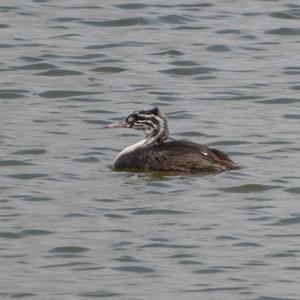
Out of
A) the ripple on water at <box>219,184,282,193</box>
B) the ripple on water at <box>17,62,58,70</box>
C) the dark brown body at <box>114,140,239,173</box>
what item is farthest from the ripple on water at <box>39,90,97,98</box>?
the ripple on water at <box>219,184,282,193</box>

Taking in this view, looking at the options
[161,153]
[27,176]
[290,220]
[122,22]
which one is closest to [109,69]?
[122,22]

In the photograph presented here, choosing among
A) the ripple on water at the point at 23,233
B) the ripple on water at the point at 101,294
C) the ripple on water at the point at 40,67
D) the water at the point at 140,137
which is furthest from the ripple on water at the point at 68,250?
the ripple on water at the point at 40,67

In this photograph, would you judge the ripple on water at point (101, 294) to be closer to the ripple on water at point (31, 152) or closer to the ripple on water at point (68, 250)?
the ripple on water at point (68, 250)

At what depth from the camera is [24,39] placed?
80.2ft

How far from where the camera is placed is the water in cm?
1411

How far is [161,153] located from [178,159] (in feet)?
0.82

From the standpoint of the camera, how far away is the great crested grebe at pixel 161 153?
1777cm

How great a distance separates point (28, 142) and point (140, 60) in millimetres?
4733

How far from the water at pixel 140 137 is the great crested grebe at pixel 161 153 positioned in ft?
0.53

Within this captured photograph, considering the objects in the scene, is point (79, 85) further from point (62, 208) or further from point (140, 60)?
point (62, 208)

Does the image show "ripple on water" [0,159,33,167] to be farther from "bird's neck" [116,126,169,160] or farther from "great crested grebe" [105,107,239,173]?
"bird's neck" [116,126,169,160]

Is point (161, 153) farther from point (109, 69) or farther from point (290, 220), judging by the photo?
point (109, 69)

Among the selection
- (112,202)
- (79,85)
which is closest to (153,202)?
(112,202)

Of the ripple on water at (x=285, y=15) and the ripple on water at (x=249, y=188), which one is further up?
the ripple on water at (x=285, y=15)
